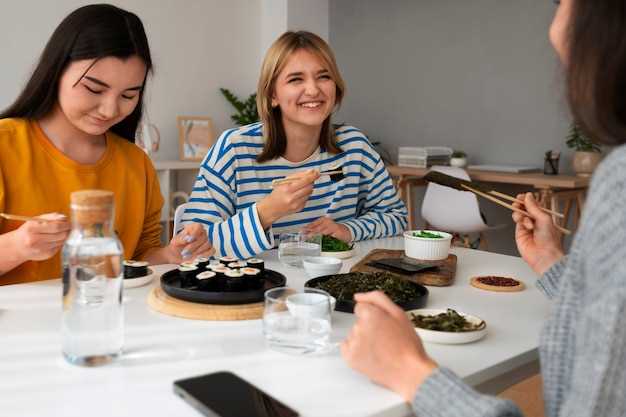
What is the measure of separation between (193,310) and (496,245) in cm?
398

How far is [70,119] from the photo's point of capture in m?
1.64

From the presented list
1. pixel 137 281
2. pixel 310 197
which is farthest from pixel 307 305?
pixel 310 197

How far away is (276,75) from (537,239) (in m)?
1.17

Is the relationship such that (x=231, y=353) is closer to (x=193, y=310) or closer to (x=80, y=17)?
(x=193, y=310)

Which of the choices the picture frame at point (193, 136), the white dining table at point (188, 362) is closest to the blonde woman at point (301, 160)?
the white dining table at point (188, 362)

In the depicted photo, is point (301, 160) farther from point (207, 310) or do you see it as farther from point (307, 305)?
point (307, 305)

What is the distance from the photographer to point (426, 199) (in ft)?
14.1

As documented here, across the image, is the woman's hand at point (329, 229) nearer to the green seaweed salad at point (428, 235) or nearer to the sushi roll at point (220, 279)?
the green seaweed salad at point (428, 235)

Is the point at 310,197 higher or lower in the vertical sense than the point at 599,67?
lower

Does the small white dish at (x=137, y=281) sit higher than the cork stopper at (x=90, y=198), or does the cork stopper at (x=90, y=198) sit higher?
the cork stopper at (x=90, y=198)

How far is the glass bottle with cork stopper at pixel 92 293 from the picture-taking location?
95 centimetres

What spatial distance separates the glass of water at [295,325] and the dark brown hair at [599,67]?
1.67 feet

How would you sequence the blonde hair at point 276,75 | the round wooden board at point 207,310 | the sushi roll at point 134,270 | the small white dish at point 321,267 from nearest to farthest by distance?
the round wooden board at point 207,310 < the sushi roll at point 134,270 < the small white dish at point 321,267 < the blonde hair at point 276,75

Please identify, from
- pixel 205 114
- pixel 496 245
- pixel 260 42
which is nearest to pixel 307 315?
pixel 496 245
